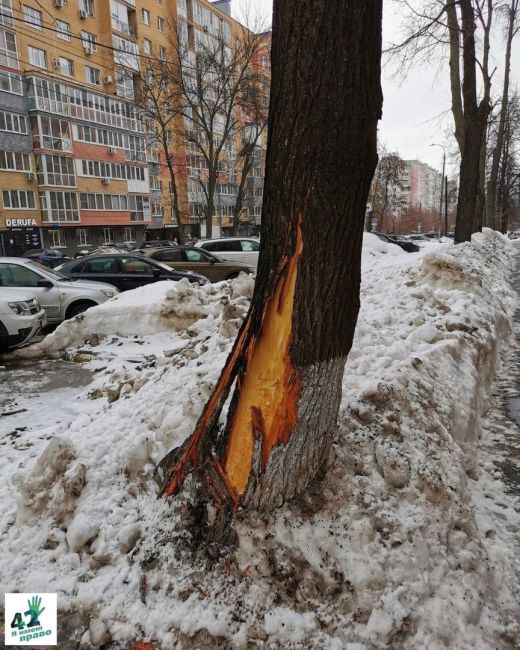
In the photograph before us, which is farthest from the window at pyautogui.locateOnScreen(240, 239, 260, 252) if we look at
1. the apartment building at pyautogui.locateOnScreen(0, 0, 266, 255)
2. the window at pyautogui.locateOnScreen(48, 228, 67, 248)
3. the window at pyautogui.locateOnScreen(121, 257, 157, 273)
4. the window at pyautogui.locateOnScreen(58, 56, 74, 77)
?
the window at pyautogui.locateOnScreen(58, 56, 74, 77)

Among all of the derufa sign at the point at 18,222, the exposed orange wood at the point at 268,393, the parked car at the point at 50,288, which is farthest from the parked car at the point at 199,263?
the derufa sign at the point at 18,222

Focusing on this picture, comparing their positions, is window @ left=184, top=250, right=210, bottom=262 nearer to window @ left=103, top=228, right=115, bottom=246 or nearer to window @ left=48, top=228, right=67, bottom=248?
window @ left=48, top=228, right=67, bottom=248

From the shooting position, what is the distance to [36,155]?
1369 inches

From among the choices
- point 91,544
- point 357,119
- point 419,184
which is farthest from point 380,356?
point 419,184

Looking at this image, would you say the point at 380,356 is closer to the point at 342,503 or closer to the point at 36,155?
the point at 342,503

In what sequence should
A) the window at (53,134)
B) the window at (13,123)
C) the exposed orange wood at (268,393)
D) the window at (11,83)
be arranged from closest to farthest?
the exposed orange wood at (268,393) < the window at (11,83) < the window at (13,123) < the window at (53,134)

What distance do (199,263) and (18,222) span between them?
25.8 meters

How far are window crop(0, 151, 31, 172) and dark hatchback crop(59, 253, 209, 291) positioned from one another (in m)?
27.4

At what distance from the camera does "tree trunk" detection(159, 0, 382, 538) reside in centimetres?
219

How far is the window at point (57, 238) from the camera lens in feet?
120

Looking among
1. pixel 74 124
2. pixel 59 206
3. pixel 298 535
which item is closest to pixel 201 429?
pixel 298 535

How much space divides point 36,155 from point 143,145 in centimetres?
1157

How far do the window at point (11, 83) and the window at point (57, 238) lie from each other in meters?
9.85

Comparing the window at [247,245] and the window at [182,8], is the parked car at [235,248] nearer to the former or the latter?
the window at [247,245]
